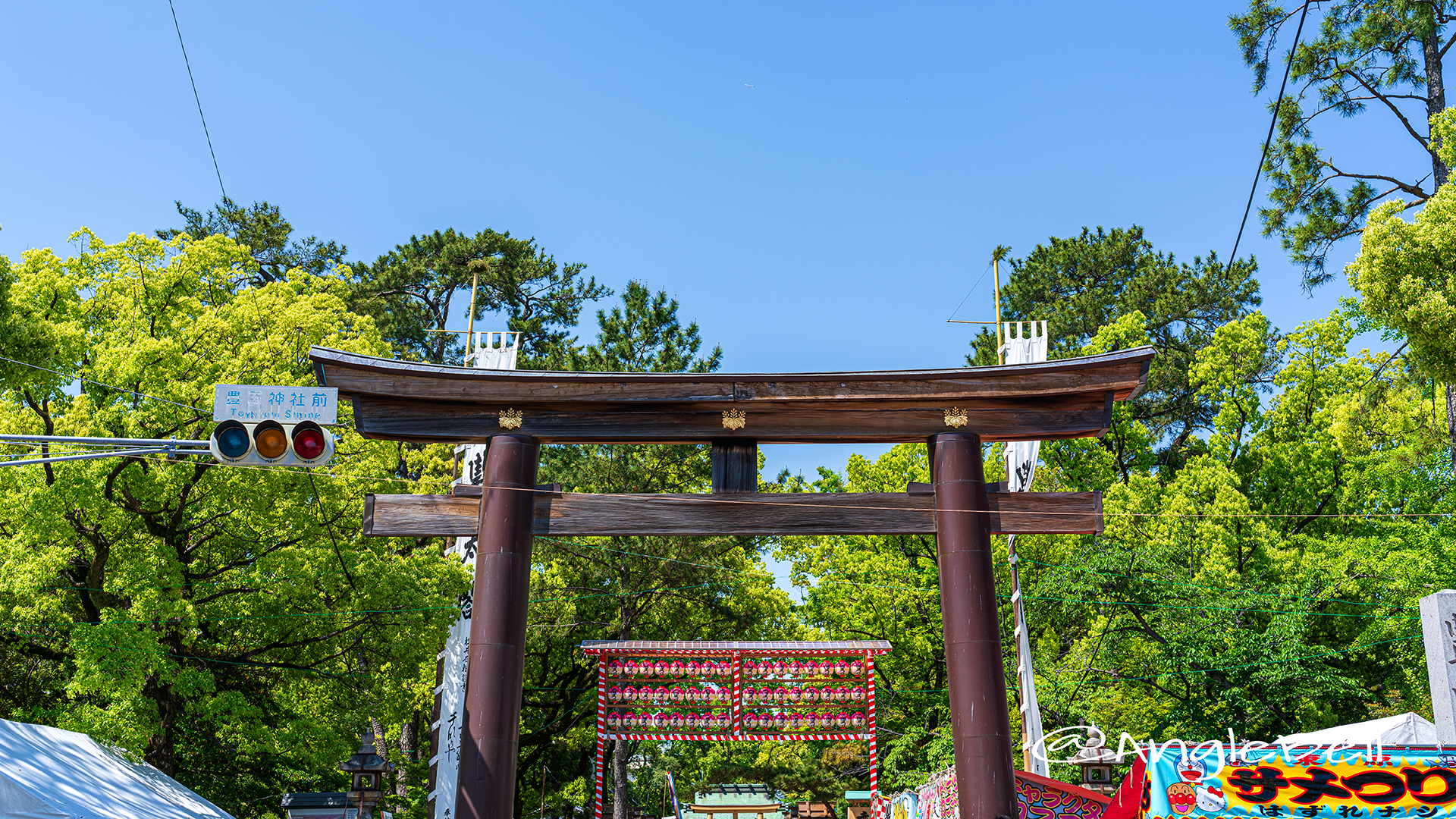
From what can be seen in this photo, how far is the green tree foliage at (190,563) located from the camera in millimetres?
15070

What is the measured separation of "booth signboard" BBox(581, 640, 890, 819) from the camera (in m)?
Answer: 18.1

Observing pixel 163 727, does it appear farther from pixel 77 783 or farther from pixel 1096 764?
pixel 1096 764

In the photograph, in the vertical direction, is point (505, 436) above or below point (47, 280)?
below

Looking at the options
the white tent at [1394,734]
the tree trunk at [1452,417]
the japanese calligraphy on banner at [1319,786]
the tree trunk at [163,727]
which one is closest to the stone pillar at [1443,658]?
the japanese calligraphy on banner at [1319,786]

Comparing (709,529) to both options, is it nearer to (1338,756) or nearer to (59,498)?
(1338,756)

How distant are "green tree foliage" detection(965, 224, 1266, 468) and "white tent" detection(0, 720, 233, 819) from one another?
23739mm

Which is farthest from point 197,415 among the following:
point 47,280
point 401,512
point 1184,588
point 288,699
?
point 1184,588

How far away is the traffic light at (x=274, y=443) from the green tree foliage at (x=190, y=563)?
8056 mm

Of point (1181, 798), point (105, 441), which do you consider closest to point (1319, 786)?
point (1181, 798)

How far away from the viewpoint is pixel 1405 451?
67.6 feet

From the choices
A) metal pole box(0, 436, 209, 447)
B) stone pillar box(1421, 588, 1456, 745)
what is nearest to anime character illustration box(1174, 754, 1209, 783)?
stone pillar box(1421, 588, 1456, 745)

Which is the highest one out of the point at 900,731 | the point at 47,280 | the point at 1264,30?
the point at 1264,30

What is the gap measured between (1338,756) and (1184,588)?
50.2 ft

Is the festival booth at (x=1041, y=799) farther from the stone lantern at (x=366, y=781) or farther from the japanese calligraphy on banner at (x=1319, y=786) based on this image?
the stone lantern at (x=366, y=781)
